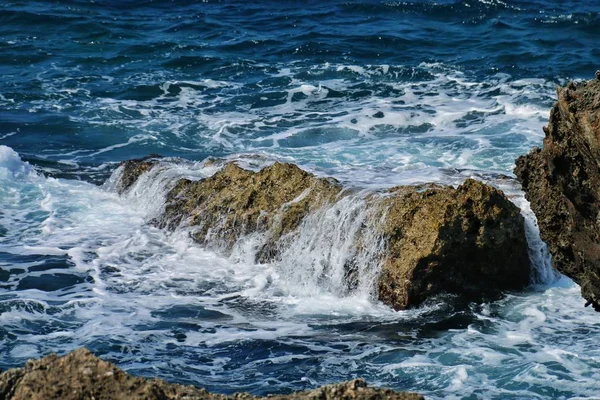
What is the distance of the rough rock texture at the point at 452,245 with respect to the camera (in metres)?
7.91

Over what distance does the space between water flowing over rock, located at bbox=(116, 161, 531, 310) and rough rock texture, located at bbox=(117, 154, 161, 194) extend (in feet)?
6.79

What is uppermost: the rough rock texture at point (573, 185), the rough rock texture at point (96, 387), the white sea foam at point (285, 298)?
the rough rock texture at point (573, 185)

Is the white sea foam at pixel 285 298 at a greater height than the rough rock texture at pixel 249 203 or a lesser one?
lesser

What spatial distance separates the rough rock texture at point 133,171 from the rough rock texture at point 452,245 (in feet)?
12.9

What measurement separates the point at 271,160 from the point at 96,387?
23.8 feet

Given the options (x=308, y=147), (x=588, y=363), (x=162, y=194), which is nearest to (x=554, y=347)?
(x=588, y=363)

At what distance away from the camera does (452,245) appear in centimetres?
793

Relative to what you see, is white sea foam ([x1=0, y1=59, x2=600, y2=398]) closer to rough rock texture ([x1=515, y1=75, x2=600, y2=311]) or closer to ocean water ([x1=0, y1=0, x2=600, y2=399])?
ocean water ([x1=0, y1=0, x2=600, y2=399])

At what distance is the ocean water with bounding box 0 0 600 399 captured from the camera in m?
7.07

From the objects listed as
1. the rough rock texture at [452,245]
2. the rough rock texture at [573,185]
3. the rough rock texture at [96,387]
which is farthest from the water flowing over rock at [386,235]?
the rough rock texture at [96,387]

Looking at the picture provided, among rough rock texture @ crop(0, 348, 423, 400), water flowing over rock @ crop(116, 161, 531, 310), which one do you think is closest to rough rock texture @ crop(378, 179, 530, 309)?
water flowing over rock @ crop(116, 161, 531, 310)

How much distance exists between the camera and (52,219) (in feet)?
35.4

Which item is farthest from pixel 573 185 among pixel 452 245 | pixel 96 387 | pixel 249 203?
pixel 249 203

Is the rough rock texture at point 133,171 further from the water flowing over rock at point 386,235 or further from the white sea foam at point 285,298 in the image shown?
the water flowing over rock at point 386,235
